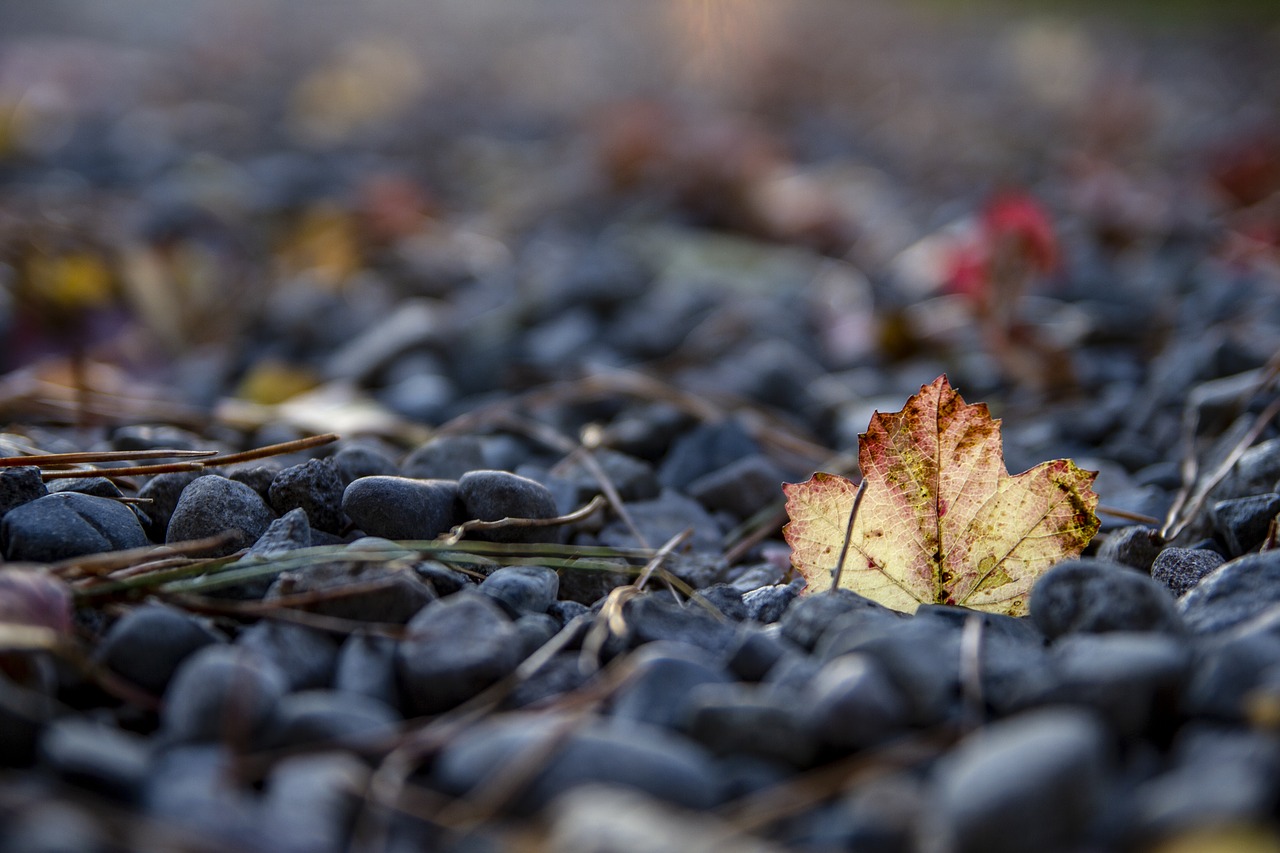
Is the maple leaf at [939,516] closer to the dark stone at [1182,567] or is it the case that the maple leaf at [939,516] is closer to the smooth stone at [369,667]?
the dark stone at [1182,567]

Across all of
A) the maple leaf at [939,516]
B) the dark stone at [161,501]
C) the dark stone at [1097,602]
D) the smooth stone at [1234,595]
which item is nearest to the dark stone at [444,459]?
the dark stone at [161,501]

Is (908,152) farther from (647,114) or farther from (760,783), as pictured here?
(760,783)

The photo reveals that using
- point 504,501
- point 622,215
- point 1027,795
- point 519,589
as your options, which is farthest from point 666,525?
point 622,215

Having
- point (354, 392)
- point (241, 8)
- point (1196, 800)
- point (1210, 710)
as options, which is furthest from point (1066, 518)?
point (241, 8)

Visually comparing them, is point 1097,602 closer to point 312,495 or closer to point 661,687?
point 661,687

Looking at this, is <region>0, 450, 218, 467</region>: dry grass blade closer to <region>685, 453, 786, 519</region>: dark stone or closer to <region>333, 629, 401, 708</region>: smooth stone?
<region>333, 629, 401, 708</region>: smooth stone
